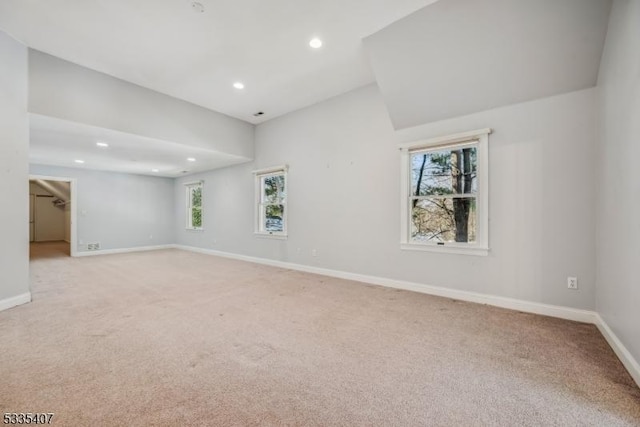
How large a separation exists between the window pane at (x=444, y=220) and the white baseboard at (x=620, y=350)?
1.35 metres

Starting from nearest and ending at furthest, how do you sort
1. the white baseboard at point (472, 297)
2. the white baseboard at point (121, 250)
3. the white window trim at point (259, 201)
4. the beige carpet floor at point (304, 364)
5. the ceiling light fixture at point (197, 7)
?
the beige carpet floor at point (304, 364) < the ceiling light fixture at point (197, 7) < the white baseboard at point (472, 297) < the white window trim at point (259, 201) < the white baseboard at point (121, 250)

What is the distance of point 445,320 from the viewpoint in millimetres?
2760

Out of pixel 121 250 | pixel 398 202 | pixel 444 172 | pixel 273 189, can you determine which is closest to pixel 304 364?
pixel 398 202

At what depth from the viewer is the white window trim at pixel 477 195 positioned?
327 cm

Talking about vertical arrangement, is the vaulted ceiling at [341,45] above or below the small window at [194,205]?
above

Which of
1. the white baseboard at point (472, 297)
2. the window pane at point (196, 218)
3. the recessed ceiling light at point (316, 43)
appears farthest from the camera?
the window pane at point (196, 218)

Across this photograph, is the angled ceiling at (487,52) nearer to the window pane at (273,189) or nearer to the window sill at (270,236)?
the window pane at (273,189)

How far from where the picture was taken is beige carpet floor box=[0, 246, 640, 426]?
147 centimetres

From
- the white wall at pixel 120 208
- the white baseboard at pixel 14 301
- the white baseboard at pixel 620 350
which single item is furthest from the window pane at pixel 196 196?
Result: the white baseboard at pixel 620 350

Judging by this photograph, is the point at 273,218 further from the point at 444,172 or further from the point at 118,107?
the point at 444,172

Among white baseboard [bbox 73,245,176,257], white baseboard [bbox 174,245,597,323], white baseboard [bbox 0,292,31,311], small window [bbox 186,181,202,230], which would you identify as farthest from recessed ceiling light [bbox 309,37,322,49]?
white baseboard [bbox 73,245,176,257]

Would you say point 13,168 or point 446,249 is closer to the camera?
point 13,168

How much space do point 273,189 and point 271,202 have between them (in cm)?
30

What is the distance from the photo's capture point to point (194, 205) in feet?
27.1
